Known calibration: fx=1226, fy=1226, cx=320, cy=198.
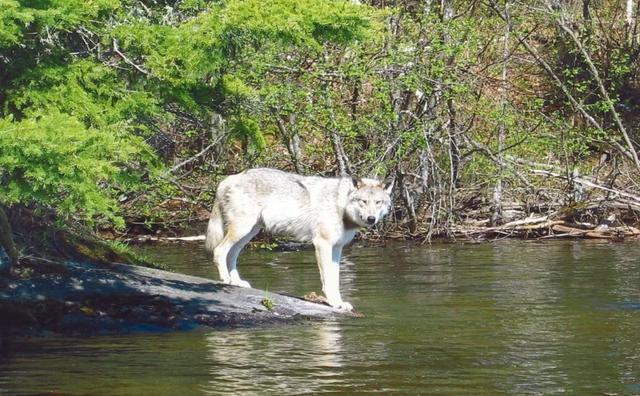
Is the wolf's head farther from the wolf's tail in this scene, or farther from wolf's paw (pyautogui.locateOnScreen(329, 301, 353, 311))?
the wolf's tail

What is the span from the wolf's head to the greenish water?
1158 millimetres

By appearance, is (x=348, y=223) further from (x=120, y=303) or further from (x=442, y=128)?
(x=442, y=128)

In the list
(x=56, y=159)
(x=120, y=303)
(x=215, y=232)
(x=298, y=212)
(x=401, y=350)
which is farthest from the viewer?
(x=215, y=232)

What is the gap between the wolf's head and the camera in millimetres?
14422

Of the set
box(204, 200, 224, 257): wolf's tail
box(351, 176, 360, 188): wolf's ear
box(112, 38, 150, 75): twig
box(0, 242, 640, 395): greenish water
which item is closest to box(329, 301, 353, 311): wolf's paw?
box(0, 242, 640, 395): greenish water

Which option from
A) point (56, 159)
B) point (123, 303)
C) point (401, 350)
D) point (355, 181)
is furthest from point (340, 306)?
point (56, 159)

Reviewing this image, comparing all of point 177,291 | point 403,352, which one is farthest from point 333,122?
point 403,352

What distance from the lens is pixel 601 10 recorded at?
33031 millimetres

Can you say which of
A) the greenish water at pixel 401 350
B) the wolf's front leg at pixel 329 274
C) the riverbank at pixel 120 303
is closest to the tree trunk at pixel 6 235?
the greenish water at pixel 401 350

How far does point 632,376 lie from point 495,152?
651 inches

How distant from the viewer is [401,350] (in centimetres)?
1185

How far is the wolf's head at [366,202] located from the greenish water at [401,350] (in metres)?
1.16

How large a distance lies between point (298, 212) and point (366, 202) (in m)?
1.01

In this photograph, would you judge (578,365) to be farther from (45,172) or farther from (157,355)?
(45,172)
